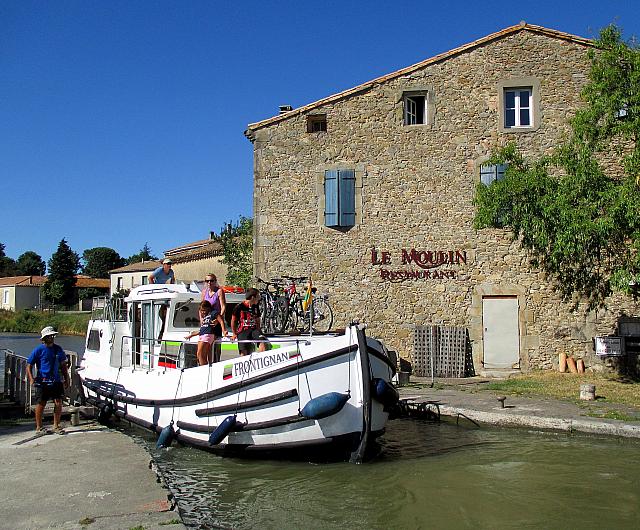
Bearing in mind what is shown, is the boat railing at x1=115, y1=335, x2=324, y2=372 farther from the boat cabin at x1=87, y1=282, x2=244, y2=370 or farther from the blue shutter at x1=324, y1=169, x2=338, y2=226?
the blue shutter at x1=324, y1=169, x2=338, y2=226

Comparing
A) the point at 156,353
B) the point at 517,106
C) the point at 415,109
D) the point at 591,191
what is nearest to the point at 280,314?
the point at 156,353

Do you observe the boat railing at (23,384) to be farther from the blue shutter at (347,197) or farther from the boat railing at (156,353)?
the blue shutter at (347,197)

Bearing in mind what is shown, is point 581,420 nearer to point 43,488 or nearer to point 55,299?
point 43,488

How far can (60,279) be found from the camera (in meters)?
71.4

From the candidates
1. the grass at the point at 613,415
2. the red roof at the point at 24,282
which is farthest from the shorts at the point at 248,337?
the red roof at the point at 24,282

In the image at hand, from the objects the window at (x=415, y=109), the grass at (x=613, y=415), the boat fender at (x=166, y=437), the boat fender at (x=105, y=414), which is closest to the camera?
the boat fender at (x=166, y=437)

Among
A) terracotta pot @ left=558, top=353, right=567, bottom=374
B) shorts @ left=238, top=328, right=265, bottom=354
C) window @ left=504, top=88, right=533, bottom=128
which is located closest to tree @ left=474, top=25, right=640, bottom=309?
terracotta pot @ left=558, top=353, right=567, bottom=374

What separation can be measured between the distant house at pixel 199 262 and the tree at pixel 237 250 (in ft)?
7.69

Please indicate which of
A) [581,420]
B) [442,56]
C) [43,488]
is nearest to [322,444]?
[43,488]

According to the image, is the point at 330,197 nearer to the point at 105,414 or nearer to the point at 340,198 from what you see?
the point at 340,198

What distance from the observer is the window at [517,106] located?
58.4 ft

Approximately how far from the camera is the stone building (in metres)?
17.3

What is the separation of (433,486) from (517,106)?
1238 centimetres

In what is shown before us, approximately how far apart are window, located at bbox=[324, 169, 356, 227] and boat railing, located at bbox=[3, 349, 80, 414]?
295 inches
